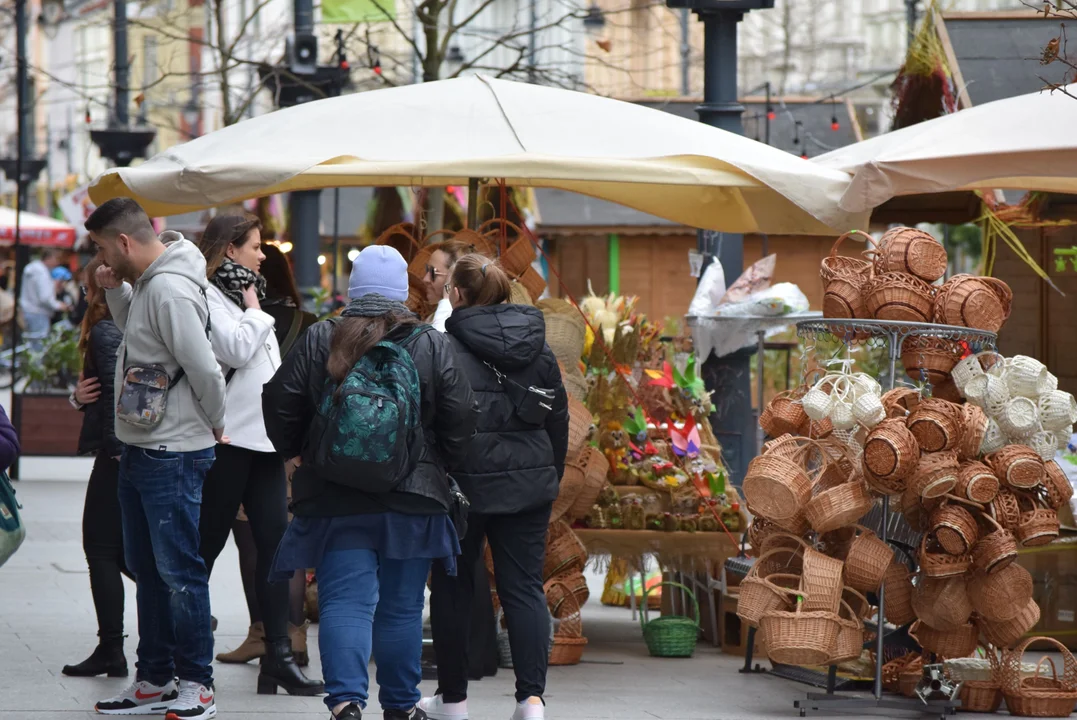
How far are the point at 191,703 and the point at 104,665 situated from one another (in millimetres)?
1106

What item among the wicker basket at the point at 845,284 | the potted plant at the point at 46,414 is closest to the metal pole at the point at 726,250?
the wicker basket at the point at 845,284

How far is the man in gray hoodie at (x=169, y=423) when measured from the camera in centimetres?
550

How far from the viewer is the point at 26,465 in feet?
49.6

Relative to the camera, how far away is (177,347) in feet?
18.0

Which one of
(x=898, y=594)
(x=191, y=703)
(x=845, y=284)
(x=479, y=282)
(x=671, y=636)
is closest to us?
(x=191, y=703)

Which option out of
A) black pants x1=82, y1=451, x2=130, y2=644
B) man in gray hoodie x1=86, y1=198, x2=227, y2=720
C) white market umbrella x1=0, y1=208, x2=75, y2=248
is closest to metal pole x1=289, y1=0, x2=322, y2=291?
black pants x1=82, y1=451, x2=130, y2=644

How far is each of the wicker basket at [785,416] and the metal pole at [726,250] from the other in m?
3.10

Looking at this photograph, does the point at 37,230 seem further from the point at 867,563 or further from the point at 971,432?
the point at 971,432

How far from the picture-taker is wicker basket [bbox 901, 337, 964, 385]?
6.54 metres

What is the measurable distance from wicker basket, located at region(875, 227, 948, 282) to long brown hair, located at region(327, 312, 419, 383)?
2.43m

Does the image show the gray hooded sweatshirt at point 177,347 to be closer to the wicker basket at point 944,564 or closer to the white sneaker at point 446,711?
the white sneaker at point 446,711

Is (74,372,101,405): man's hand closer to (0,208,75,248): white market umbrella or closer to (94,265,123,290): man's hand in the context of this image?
(94,265,123,290): man's hand

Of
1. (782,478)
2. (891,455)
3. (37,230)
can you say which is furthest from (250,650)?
(37,230)

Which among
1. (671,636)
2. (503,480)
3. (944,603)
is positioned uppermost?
(503,480)
